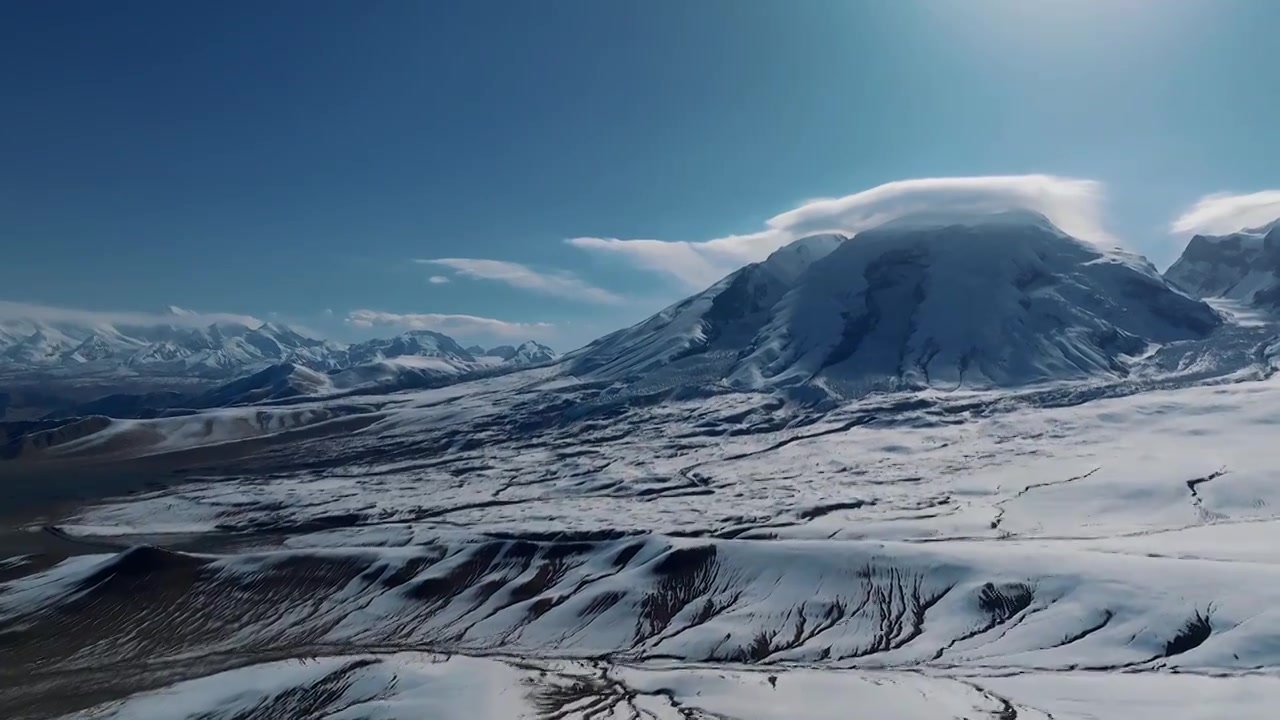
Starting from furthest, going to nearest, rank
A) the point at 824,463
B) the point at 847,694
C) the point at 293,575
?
the point at 824,463 < the point at 293,575 < the point at 847,694

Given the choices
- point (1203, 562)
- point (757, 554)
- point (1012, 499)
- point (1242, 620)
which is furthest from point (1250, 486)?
point (757, 554)

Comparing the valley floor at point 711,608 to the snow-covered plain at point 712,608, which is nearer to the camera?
the snow-covered plain at point 712,608

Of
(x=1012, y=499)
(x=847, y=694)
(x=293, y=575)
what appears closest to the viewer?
(x=847, y=694)

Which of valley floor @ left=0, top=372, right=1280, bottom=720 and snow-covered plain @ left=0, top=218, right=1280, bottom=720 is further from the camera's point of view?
valley floor @ left=0, top=372, right=1280, bottom=720

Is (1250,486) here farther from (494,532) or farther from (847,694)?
(494,532)

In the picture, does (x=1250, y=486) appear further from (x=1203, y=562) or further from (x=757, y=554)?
(x=757, y=554)

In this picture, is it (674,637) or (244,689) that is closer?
(244,689)

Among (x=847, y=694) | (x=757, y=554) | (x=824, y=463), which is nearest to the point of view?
(x=847, y=694)

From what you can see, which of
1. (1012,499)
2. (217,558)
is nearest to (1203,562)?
(1012,499)

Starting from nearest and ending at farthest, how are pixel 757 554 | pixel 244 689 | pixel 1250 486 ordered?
pixel 244 689 → pixel 757 554 → pixel 1250 486
